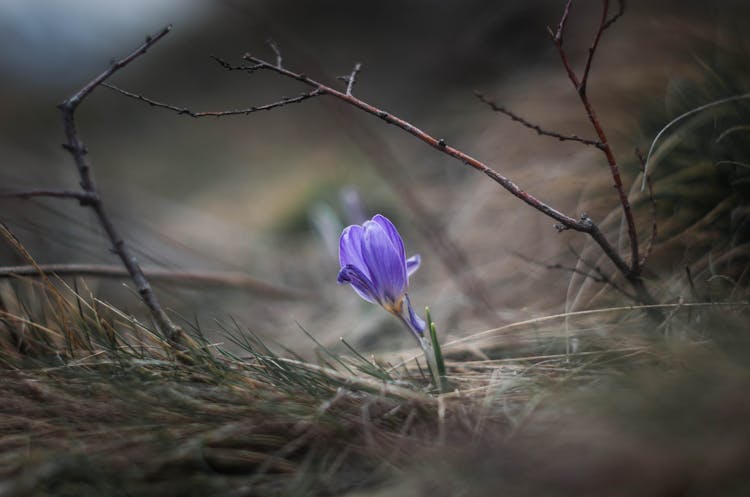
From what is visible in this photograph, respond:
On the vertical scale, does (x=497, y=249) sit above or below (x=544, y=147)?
below

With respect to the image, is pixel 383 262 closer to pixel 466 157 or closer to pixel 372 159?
pixel 466 157

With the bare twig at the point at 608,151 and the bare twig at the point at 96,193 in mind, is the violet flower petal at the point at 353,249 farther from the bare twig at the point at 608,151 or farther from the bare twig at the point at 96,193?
the bare twig at the point at 608,151

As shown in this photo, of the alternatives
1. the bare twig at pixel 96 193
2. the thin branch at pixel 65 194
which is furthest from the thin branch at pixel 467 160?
the thin branch at pixel 65 194

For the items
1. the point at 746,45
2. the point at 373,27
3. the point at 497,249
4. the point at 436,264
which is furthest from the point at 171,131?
the point at 746,45

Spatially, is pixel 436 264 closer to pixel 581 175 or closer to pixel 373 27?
pixel 581 175

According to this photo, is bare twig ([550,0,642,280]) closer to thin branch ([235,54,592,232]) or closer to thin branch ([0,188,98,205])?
thin branch ([235,54,592,232])

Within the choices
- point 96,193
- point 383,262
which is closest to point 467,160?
point 383,262

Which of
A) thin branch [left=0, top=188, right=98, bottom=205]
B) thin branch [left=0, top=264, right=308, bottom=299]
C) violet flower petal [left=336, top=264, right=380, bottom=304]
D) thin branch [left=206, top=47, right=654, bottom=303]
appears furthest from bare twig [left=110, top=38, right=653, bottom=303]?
thin branch [left=0, top=264, right=308, bottom=299]
